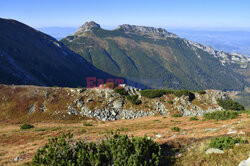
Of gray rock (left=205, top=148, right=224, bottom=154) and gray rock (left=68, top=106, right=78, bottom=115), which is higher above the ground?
gray rock (left=205, top=148, right=224, bottom=154)

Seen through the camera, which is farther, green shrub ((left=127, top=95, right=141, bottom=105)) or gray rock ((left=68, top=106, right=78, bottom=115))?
green shrub ((left=127, top=95, right=141, bottom=105))

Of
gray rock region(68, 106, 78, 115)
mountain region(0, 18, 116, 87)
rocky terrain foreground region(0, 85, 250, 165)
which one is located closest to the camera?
rocky terrain foreground region(0, 85, 250, 165)

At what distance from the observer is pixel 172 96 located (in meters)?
54.8

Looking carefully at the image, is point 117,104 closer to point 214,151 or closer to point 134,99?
point 134,99

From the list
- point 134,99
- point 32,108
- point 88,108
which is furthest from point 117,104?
point 32,108

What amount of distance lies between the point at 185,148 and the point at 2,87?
58.1m

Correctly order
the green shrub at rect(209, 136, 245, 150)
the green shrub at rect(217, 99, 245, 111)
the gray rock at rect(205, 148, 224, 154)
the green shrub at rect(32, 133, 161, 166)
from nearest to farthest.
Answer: the green shrub at rect(32, 133, 161, 166), the gray rock at rect(205, 148, 224, 154), the green shrub at rect(209, 136, 245, 150), the green shrub at rect(217, 99, 245, 111)

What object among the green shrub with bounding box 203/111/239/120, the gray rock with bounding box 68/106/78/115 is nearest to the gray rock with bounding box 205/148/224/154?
the green shrub with bounding box 203/111/239/120

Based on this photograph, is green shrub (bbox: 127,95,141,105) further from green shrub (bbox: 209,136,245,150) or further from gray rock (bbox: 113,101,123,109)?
green shrub (bbox: 209,136,245,150)

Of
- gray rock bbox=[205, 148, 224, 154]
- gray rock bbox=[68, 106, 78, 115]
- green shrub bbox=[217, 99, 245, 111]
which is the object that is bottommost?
green shrub bbox=[217, 99, 245, 111]

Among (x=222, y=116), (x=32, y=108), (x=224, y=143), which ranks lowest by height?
(x=32, y=108)

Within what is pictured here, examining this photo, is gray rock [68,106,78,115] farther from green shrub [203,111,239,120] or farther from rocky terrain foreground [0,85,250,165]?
green shrub [203,111,239,120]

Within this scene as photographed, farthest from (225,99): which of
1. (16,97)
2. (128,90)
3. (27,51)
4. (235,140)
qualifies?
(27,51)

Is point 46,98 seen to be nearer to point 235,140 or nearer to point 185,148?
point 185,148
